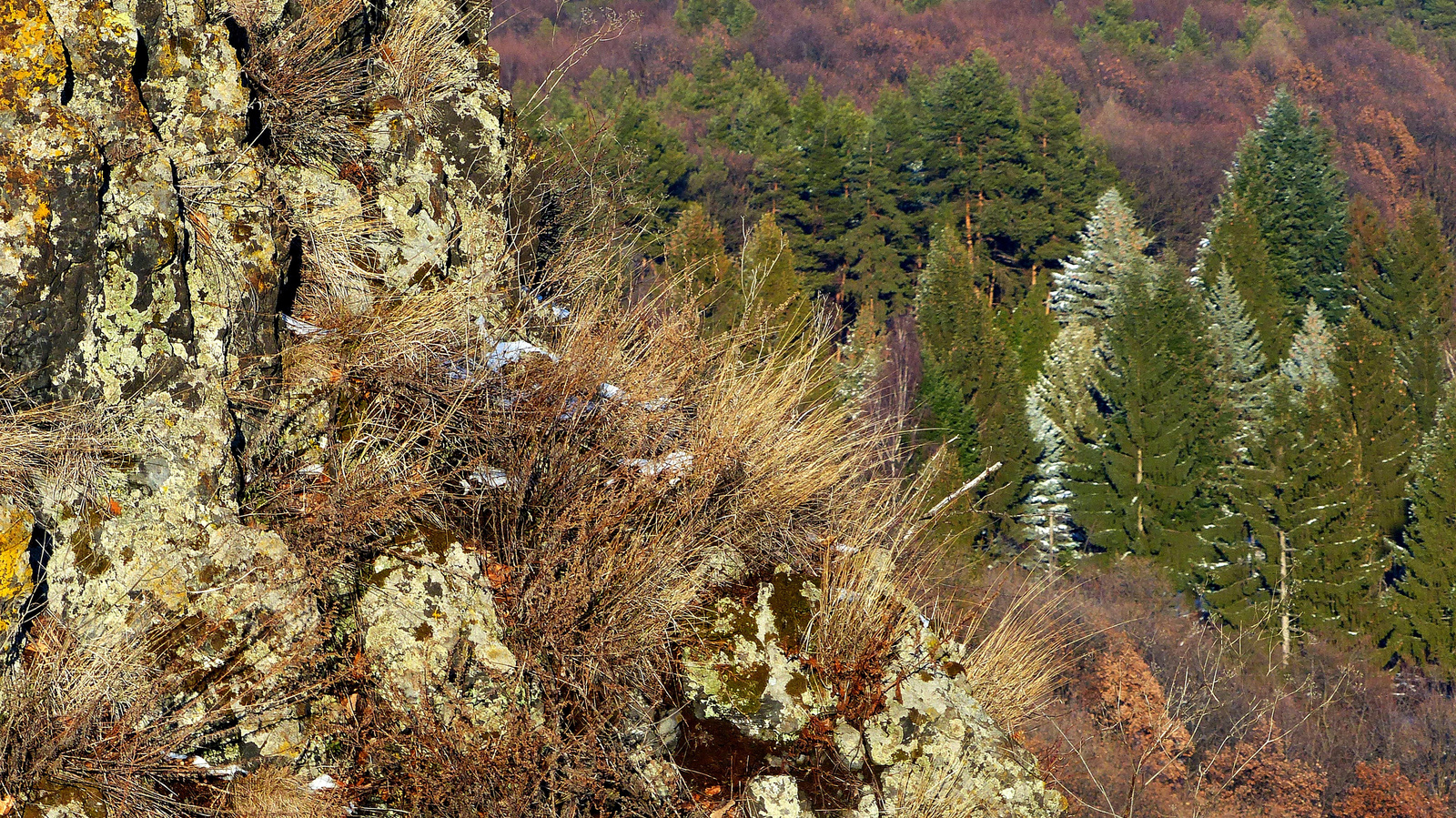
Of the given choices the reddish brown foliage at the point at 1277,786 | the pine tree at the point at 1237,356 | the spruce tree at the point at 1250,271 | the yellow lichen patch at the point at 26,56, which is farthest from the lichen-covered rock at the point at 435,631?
the spruce tree at the point at 1250,271

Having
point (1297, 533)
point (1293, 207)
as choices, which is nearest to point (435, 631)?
point (1297, 533)

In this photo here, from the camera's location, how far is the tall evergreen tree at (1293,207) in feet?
192

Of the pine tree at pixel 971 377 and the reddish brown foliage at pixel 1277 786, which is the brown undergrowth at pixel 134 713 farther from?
the pine tree at pixel 971 377

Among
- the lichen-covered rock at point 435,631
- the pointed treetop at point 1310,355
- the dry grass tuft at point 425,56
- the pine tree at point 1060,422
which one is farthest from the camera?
the pointed treetop at point 1310,355

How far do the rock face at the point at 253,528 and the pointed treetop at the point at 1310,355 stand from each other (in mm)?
45100

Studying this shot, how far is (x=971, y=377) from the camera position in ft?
145

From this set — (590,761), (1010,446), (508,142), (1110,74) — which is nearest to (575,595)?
(590,761)

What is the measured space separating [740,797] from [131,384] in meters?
1.99

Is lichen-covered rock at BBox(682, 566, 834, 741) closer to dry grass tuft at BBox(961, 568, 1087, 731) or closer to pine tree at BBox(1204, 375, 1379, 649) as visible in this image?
dry grass tuft at BBox(961, 568, 1087, 731)

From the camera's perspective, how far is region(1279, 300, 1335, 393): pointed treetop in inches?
1838

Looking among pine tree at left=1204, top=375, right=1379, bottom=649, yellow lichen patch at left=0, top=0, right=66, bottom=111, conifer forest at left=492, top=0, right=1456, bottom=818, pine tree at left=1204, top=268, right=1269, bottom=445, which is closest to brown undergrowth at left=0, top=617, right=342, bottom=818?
yellow lichen patch at left=0, top=0, right=66, bottom=111

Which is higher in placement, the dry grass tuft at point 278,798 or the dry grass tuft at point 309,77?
the dry grass tuft at point 309,77

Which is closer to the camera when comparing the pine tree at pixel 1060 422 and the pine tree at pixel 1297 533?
the pine tree at pixel 1297 533

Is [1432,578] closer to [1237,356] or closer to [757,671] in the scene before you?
[1237,356]
